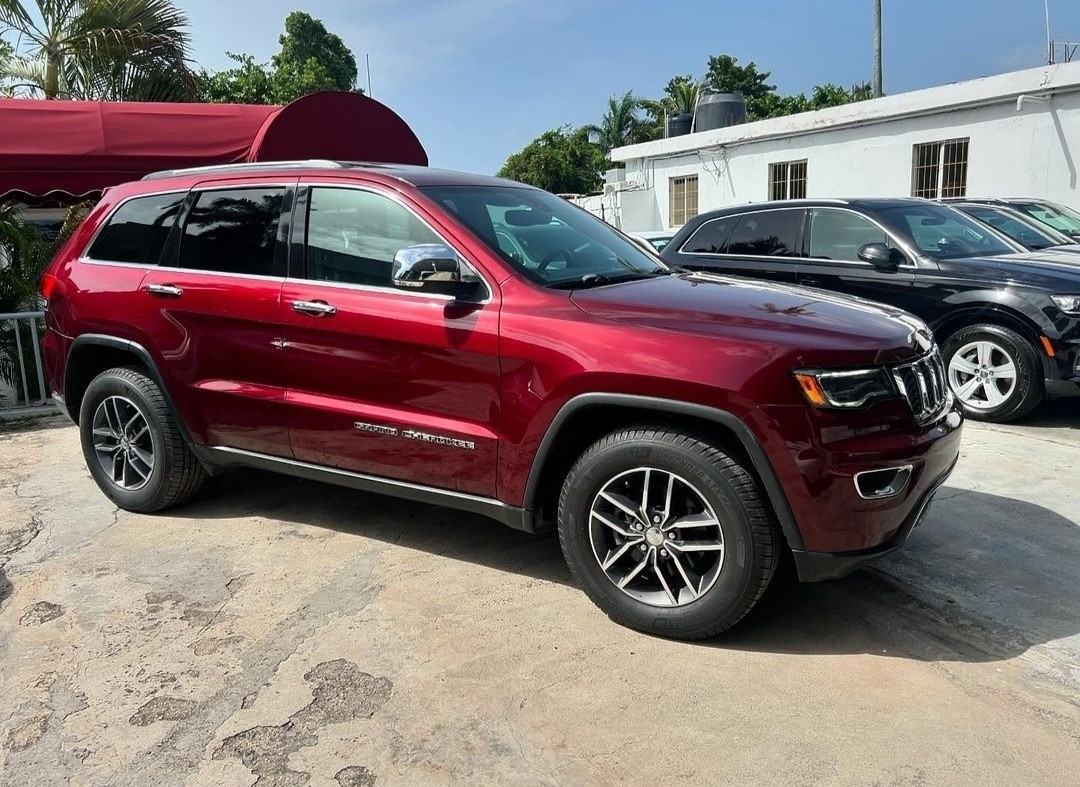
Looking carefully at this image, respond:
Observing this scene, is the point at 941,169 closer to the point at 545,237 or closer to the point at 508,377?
the point at 545,237

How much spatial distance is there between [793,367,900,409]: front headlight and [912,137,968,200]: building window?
13735 millimetres

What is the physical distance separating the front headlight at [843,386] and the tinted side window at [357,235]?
5.43ft

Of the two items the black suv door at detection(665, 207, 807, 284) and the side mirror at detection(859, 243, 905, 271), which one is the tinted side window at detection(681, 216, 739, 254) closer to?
the black suv door at detection(665, 207, 807, 284)

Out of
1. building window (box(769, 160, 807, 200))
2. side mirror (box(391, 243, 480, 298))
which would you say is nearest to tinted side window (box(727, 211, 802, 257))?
side mirror (box(391, 243, 480, 298))

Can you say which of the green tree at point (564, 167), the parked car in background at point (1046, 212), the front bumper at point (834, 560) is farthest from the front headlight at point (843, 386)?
the green tree at point (564, 167)

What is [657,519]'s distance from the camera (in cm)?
323

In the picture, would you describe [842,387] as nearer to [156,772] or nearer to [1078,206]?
[156,772]

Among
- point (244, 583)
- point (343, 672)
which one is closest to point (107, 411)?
point (244, 583)

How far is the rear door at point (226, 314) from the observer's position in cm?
411

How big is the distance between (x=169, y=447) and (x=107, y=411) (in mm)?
534

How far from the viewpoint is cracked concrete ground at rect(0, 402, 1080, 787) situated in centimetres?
262

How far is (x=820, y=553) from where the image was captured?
3.01 m

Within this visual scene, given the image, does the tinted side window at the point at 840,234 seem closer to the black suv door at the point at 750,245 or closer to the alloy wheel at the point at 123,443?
the black suv door at the point at 750,245

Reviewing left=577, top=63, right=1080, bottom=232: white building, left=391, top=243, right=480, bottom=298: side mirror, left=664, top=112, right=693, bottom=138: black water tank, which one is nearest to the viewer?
Result: left=391, top=243, right=480, bottom=298: side mirror
